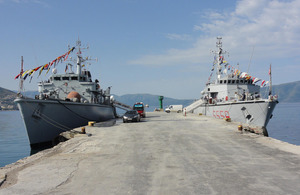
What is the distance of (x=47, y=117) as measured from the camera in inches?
844

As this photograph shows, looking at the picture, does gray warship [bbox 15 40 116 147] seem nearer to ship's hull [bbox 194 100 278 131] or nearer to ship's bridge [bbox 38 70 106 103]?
ship's bridge [bbox 38 70 106 103]

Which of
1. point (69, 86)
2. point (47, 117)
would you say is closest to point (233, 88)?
point (69, 86)

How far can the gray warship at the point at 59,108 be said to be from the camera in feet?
66.2

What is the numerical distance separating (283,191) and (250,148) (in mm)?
6471

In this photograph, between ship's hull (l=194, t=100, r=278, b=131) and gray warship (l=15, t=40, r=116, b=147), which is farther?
ship's hull (l=194, t=100, r=278, b=131)

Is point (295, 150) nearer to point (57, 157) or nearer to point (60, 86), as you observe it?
point (57, 157)

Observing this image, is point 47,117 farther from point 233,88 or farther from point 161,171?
point 233,88

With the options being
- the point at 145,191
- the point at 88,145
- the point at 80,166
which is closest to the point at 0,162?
the point at 88,145

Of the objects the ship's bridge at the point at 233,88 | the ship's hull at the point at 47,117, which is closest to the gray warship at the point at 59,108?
the ship's hull at the point at 47,117

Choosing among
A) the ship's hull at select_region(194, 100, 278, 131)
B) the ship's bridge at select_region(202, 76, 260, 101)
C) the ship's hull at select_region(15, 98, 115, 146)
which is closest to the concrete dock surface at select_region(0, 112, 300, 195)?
the ship's hull at select_region(15, 98, 115, 146)

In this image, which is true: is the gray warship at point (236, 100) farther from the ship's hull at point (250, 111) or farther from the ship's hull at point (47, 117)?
the ship's hull at point (47, 117)

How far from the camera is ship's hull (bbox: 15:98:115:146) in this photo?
19.9 metres

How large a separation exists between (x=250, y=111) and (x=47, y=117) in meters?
24.6

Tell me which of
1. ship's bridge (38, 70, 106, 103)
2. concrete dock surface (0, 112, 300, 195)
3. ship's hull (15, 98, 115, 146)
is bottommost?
concrete dock surface (0, 112, 300, 195)
